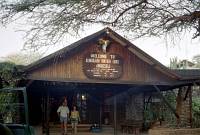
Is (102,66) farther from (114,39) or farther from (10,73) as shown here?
(10,73)

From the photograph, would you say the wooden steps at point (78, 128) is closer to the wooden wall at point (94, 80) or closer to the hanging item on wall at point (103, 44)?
the wooden wall at point (94, 80)

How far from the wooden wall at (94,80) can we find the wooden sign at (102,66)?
0.19m

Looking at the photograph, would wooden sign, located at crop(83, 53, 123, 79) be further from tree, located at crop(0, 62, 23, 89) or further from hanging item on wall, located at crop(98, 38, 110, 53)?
tree, located at crop(0, 62, 23, 89)

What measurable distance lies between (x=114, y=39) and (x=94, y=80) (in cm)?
229

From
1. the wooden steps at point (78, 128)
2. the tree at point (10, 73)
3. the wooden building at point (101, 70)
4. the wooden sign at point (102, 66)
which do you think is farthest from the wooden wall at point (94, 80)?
the wooden steps at point (78, 128)

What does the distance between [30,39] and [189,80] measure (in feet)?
38.7

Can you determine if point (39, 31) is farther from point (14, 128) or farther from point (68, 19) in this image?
point (14, 128)

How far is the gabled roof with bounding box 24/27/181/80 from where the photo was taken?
1745cm

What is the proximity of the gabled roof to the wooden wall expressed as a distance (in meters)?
0.24

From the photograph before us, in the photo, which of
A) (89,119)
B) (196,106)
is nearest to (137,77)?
(89,119)

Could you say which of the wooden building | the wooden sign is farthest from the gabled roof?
the wooden sign

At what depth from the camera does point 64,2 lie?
9.09m

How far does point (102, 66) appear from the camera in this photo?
18953 mm

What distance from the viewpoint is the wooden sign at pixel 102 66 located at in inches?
730
